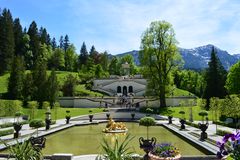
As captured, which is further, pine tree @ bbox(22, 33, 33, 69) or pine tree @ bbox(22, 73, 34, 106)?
pine tree @ bbox(22, 33, 33, 69)

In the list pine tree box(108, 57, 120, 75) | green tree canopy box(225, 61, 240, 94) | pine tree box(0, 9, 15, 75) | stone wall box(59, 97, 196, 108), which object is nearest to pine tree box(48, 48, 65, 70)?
pine tree box(108, 57, 120, 75)

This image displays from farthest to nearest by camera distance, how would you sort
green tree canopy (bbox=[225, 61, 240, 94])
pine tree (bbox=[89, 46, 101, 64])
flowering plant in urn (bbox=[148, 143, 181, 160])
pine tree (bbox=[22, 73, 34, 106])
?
pine tree (bbox=[89, 46, 101, 64])
pine tree (bbox=[22, 73, 34, 106])
green tree canopy (bbox=[225, 61, 240, 94])
flowering plant in urn (bbox=[148, 143, 181, 160])

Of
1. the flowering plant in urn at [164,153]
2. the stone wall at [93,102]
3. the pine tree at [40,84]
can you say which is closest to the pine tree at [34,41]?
the stone wall at [93,102]

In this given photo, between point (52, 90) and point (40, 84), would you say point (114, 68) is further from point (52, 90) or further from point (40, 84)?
point (40, 84)

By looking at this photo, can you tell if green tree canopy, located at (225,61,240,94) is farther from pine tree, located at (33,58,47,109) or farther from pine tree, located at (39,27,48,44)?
pine tree, located at (39,27,48,44)

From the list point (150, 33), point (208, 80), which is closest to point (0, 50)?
point (150, 33)

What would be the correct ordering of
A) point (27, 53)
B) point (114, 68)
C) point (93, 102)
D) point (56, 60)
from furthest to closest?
point (114, 68), point (56, 60), point (27, 53), point (93, 102)

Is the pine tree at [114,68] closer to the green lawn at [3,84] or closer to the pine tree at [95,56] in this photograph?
the pine tree at [95,56]

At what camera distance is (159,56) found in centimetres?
4822

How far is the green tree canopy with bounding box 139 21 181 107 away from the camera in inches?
1885

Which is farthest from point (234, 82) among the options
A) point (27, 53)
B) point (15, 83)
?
point (27, 53)

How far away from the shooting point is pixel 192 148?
18.5 m

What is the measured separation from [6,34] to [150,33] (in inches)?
1636

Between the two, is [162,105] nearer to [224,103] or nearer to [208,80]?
[208,80]
